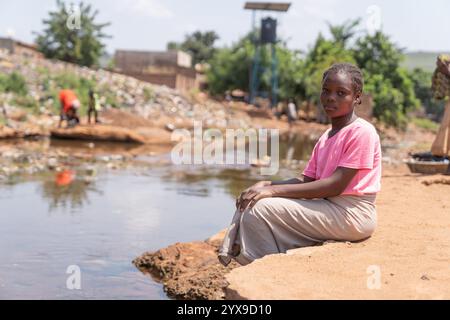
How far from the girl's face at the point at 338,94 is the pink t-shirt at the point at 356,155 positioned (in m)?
0.11

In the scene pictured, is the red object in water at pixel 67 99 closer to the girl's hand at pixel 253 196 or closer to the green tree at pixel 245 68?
the girl's hand at pixel 253 196

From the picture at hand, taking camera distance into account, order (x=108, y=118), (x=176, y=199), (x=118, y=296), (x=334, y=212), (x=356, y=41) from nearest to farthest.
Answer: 1. (x=334, y=212)
2. (x=118, y=296)
3. (x=176, y=199)
4. (x=108, y=118)
5. (x=356, y=41)

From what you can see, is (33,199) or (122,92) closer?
(33,199)

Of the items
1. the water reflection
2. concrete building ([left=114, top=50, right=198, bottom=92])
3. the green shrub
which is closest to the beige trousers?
the water reflection

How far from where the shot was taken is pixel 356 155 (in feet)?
Result: 12.5

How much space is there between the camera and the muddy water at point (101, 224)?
520 centimetres

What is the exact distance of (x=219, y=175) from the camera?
12.5 metres

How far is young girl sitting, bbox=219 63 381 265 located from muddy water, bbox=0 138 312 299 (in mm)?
1505

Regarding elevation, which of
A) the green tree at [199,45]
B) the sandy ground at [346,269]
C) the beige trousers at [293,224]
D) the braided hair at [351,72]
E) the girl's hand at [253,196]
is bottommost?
the sandy ground at [346,269]

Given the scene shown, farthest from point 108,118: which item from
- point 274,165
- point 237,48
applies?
point 237,48

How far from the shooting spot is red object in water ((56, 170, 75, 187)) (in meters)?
10.5

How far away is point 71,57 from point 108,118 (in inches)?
737

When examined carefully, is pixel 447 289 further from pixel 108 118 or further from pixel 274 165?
pixel 108 118

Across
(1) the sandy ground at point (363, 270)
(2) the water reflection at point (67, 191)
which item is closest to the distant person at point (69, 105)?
(2) the water reflection at point (67, 191)
